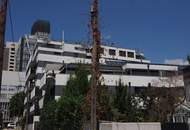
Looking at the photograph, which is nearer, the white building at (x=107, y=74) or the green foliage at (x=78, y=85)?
the green foliage at (x=78, y=85)

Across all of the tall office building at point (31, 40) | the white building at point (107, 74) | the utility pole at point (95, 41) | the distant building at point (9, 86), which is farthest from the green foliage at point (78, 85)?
the distant building at point (9, 86)

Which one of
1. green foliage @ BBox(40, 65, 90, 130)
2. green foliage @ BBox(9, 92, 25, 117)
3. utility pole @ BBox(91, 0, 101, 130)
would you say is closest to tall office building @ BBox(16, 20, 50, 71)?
green foliage @ BBox(9, 92, 25, 117)

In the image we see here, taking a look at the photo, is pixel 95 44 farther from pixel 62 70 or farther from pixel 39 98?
pixel 39 98

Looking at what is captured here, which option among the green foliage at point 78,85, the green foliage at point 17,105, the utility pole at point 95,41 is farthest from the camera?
the green foliage at point 17,105

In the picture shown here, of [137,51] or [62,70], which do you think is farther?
[137,51]

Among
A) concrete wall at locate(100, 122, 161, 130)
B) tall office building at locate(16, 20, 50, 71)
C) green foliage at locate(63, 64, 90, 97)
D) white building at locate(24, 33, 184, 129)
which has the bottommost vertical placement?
concrete wall at locate(100, 122, 161, 130)

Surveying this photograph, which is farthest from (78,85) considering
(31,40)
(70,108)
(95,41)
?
(31,40)

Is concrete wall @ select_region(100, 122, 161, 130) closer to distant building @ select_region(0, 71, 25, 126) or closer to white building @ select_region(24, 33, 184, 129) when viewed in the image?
white building @ select_region(24, 33, 184, 129)

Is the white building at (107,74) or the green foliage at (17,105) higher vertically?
the white building at (107,74)

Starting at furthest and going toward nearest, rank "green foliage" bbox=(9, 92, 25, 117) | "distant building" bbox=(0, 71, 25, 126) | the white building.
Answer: "distant building" bbox=(0, 71, 25, 126), "green foliage" bbox=(9, 92, 25, 117), the white building

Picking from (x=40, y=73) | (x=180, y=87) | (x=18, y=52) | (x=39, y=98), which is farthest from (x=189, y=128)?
(x=18, y=52)

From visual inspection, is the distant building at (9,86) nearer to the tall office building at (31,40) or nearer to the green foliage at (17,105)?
the tall office building at (31,40)

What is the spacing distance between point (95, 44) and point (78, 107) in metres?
13.4

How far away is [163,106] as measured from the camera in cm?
3903
